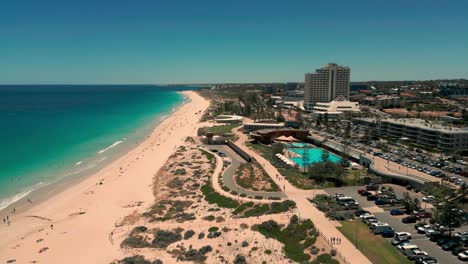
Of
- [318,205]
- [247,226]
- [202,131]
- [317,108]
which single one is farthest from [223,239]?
[317,108]

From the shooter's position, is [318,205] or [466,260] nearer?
[466,260]

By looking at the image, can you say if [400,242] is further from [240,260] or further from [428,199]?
[240,260]

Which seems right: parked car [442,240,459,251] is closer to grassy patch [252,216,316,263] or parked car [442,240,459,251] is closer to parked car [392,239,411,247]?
parked car [392,239,411,247]

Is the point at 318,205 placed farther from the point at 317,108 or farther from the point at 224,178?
the point at 317,108

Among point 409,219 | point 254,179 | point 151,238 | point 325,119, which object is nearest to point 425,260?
point 409,219

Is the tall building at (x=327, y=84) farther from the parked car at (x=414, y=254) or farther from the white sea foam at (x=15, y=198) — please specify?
the parked car at (x=414, y=254)

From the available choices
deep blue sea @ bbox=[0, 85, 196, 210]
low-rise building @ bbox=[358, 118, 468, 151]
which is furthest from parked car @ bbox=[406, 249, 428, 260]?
low-rise building @ bbox=[358, 118, 468, 151]
